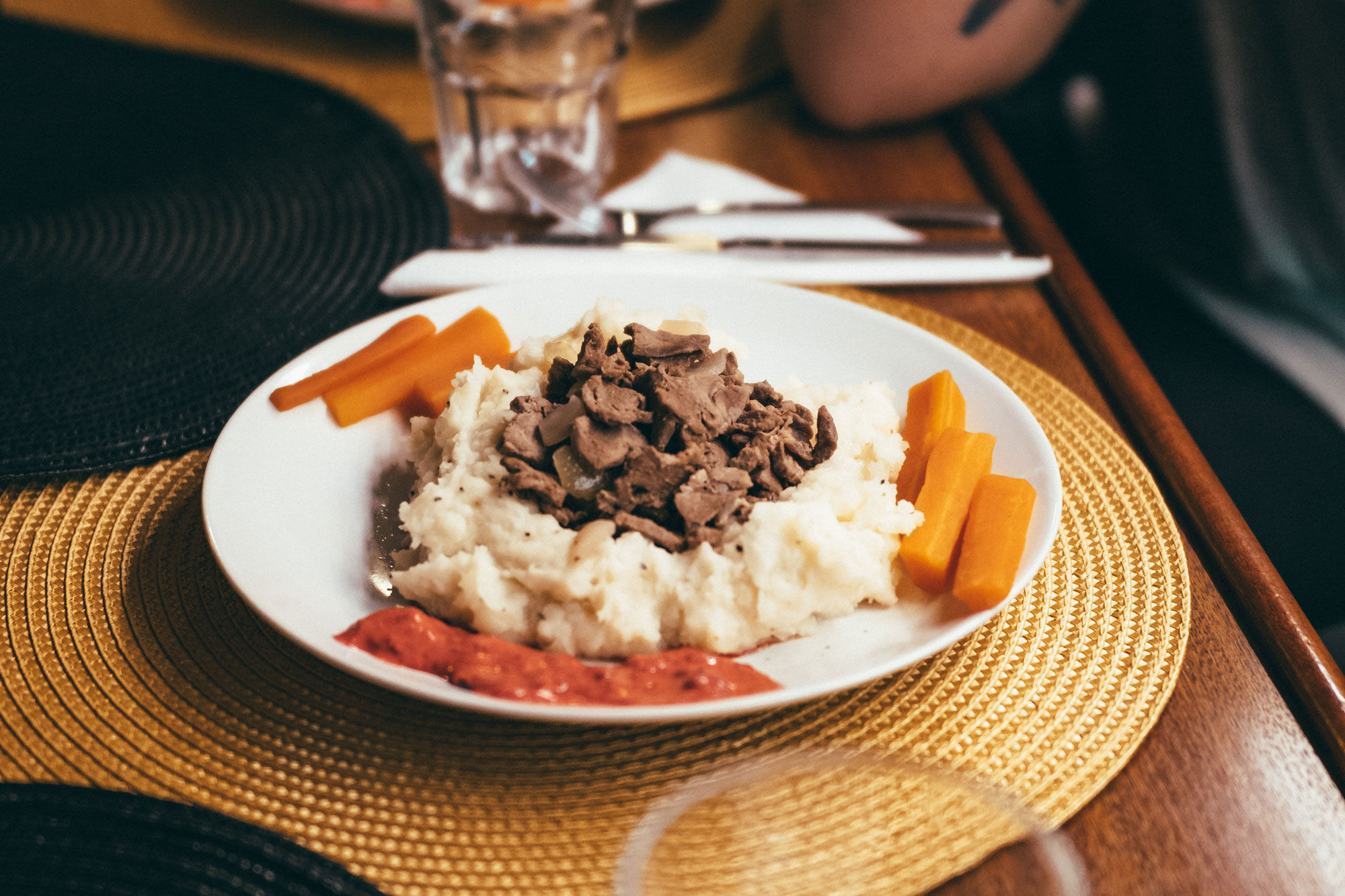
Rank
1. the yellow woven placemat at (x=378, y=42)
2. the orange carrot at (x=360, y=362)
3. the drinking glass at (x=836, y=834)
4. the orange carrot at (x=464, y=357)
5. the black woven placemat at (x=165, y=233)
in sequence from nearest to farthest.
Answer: the drinking glass at (x=836, y=834) → the orange carrot at (x=360, y=362) → the orange carrot at (x=464, y=357) → the black woven placemat at (x=165, y=233) → the yellow woven placemat at (x=378, y=42)

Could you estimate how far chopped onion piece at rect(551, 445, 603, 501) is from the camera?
1637 mm

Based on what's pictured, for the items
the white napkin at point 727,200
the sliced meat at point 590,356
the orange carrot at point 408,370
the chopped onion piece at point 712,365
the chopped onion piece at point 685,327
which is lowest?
the white napkin at point 727,200

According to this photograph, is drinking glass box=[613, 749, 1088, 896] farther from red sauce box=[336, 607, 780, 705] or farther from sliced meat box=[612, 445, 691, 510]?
sliced meat box=[612, 445, 691, 510]

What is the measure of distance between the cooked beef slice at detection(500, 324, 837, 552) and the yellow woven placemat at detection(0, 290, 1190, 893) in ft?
1.12

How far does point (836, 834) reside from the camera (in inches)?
52.6

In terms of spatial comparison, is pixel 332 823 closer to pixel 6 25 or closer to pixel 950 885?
pixel 950 885

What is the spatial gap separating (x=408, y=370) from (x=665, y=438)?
0.61 metres

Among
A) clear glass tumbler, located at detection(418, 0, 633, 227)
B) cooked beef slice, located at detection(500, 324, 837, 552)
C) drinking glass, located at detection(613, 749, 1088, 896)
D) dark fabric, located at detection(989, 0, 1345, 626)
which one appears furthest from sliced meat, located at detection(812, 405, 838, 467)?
dark fabric, located at detection(989, 0, 1345, 626)

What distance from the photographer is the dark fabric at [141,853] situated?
4.10ft

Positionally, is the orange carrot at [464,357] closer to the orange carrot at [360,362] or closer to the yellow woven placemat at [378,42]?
the orange carrot at [360,362]

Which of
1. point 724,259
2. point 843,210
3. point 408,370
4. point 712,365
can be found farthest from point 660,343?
point 843,210

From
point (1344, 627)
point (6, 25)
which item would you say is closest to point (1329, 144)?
point (1344, 627)

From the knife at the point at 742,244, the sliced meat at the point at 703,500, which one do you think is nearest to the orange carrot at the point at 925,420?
the sliced meat at the point at 703,500

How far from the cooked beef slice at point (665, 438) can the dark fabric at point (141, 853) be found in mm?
627
